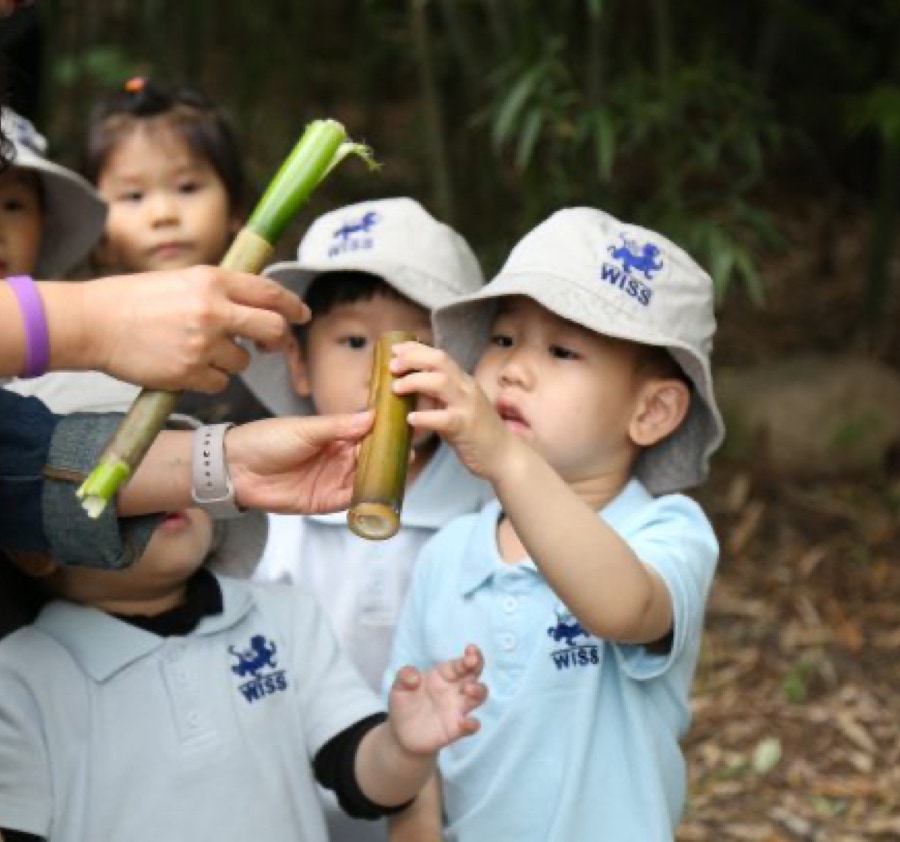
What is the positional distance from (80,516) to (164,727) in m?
0.37

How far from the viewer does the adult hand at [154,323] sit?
1.60 metres

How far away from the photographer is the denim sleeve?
6.32 feet

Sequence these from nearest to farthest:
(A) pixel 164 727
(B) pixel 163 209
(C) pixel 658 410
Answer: (A) pixel 164 727 → (C) pixel 658 410 → (B) pixel 163 209

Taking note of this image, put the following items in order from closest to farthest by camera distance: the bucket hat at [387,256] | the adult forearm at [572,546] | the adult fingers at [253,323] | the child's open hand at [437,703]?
the adult fingers at [253,323] → the adult forearm at [572,546] → the child's open hand at [437,703] → the bucket hat at [387,256]

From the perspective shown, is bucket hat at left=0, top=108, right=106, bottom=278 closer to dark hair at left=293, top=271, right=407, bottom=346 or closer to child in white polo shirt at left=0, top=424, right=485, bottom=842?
dark hair at left=293, top=271, right=407, bottom=346

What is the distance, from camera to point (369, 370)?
99.3 inches

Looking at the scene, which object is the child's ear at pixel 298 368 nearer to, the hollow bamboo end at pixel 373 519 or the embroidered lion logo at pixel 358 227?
the embroidered lion logo at pixel 358 227

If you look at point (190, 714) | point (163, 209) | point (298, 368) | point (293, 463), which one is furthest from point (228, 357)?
point (163, 209)

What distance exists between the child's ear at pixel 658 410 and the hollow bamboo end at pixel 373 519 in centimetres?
74

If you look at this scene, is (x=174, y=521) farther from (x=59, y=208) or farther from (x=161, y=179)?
(x=161, y=179)

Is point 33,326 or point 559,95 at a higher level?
point 559,95

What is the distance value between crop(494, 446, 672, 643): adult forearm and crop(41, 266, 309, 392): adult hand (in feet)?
1.41

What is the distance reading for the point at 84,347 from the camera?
1623 millimetres

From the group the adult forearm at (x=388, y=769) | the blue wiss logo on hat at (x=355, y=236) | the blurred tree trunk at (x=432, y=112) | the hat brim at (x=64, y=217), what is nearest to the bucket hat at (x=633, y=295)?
the blue wiss logo on hat at (x=355, y=236)
